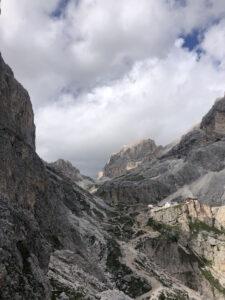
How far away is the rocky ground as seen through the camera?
89.8ft

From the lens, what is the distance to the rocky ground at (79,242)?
2737 cm

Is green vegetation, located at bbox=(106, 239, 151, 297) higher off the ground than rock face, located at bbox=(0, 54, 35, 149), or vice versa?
rock face, located at bbox=(0, 54, 35, 149)

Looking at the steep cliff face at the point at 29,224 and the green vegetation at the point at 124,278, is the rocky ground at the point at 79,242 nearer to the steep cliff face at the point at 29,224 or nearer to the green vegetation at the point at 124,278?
the steep cliff face at the point at 29,224

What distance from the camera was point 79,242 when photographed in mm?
99875

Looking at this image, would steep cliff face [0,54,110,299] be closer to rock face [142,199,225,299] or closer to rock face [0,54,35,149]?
rock face [0,54,35,149]

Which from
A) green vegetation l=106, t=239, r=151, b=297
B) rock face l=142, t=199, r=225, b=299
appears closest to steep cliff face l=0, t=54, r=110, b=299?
green vegetation l=106, t=239, r=151, b=297

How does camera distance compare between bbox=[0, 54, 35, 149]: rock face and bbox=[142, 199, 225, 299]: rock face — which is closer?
bbox=[0, 54, 35, 149]: rock face

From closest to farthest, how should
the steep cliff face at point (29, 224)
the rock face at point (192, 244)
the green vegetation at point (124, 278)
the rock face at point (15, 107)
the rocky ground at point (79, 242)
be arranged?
the steep cliff face at point (29, 224)
the rocky ground at point (79, 242)
the green vegetation at point (124, 278)
the rock face at point (15, 107)
the rock face at point (192, 244)

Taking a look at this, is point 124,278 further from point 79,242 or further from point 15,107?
point 15,107

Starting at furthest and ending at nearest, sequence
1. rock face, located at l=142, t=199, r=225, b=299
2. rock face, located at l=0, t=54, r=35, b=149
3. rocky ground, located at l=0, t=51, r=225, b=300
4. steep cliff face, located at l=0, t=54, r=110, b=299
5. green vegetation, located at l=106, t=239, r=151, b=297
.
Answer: rock face, located at l=142, t=199, r=225, b=299 → rock face, located at l=0, t=54, r=35, b=149 → green vegetation, located at l=106, t=239, r=151, b=297 → rocky ground, located at l=0, t=51, r=225, b=300 → steep cliff face, located at l=0, t=54, r=110, b=299

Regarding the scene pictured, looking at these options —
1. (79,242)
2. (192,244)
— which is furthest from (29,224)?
(192,244)

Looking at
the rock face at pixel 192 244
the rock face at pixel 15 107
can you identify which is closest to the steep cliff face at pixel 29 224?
the rock face at pixel 15 107

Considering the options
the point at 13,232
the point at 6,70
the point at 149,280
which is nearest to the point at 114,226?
the point at 149,280

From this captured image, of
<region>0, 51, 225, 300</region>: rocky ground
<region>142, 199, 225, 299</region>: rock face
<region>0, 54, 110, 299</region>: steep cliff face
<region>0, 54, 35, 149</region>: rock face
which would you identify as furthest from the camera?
<region>142, 199, 225, 299</region>: rock face
